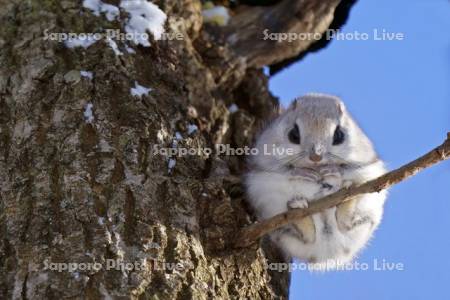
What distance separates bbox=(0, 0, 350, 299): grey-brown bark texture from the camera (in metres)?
3.03

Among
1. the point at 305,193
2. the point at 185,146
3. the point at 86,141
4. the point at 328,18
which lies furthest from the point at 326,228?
the point at 328,18

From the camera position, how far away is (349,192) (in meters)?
3.22

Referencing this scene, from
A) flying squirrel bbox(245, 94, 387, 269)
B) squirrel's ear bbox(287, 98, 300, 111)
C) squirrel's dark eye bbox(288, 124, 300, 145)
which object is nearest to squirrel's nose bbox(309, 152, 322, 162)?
flying squirrel bbox(245, 94, 387, 269)

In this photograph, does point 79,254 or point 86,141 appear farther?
point 86,141

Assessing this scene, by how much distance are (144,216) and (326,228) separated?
3.63ft

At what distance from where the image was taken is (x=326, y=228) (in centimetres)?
390

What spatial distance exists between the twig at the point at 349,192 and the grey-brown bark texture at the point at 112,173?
131 mm

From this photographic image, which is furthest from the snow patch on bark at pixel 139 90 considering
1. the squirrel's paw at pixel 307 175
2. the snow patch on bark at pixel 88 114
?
the squirrel's paw at pixel 307 175

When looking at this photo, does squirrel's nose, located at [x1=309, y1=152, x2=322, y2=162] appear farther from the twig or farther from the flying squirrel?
the twig

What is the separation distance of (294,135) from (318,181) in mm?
351

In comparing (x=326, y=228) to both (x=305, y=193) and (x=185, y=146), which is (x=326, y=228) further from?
(x=185, y=146)

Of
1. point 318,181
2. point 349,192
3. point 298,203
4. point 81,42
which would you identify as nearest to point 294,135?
point 318,181

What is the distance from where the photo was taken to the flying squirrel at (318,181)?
151 inches

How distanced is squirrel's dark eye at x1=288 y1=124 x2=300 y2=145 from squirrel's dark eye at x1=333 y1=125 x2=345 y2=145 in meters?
0.20
